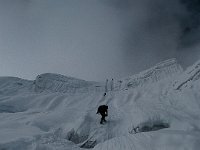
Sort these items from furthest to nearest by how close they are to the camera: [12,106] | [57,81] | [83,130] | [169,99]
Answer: [57,81] → [12,106] → [169,99] → [83,130]

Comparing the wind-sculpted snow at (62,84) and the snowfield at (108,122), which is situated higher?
the wind-sculpted snow at (62,84)

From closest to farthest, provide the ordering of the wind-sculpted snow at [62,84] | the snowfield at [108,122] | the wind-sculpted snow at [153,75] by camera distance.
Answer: the snowfield at [108,122] → the wind-sculpted snow at [153,75] → the wind-sculpted snow at [62,84]

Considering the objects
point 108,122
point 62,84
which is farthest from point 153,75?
point 108,122

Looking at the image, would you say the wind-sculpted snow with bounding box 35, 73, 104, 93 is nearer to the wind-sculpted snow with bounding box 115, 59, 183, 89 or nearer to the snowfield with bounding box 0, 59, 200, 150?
the wind-sculpted snow with bounding box 115, 59, 183, 89

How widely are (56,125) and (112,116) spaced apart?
15.5 ft

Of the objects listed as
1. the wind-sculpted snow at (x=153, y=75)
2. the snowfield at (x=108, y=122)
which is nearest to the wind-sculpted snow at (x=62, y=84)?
the wind-sculpted snow at (x=153, y=75)

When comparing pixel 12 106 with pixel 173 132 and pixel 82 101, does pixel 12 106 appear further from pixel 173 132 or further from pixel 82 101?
pixel 173 132

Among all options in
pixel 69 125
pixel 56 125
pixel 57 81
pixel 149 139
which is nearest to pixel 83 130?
pixel 69 125

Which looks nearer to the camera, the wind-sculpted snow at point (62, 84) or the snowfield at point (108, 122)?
the snowfield at point (108, 122)

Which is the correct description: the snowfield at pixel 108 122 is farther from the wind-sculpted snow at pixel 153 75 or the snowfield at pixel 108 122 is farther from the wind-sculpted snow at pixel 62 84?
the wind-sculpted snow at pixel 62 84

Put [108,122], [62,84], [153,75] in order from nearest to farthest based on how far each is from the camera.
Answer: [108,122]
[153,75]
[62,84]

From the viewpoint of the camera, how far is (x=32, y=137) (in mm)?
18109

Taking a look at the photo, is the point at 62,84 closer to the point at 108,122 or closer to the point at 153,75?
the point at 153,75

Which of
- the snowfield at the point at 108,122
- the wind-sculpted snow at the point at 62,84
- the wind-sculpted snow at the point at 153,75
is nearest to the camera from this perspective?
the snowfield at the point at 108,122
